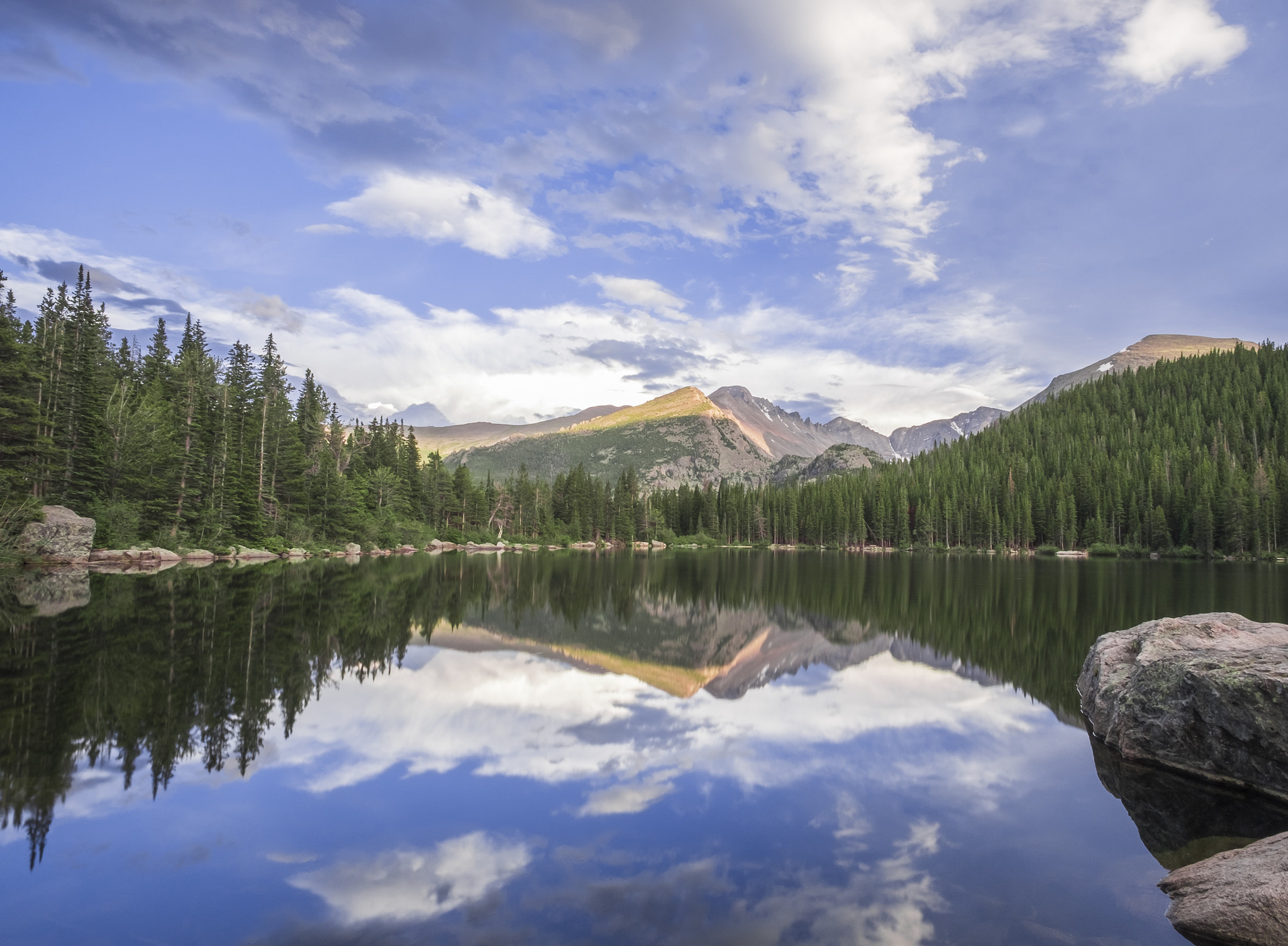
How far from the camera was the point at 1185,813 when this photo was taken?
28.1ft

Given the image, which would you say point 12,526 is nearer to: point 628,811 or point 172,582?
point 172,582

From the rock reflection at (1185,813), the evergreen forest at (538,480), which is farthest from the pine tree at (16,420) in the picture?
the rock reflection at (1185,813)

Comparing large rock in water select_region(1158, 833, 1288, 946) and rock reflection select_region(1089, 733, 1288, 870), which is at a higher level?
large rock in water select_region(1158, 833, 1288, 946)

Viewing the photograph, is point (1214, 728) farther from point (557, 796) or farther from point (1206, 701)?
point (557, 796)

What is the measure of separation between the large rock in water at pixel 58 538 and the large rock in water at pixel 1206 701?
164 ft

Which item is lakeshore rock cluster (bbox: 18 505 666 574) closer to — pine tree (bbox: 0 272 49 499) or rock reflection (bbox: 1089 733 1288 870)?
pine tree (bbox: 0 272 49 499)

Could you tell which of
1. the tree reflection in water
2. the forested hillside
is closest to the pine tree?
the tree reflection in water

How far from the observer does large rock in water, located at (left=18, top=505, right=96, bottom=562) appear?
38094 millimetres

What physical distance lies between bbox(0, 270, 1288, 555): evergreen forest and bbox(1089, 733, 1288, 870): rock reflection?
50.0m

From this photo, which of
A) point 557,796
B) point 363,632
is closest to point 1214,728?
point 557,796

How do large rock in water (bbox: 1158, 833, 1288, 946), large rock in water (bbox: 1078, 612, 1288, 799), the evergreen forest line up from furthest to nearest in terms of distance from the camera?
the evergreen forest, large rock in water (bbox: 1078, 612, 1288, 799), large rock in water (bbox: 1158, 833, 1288, 946)

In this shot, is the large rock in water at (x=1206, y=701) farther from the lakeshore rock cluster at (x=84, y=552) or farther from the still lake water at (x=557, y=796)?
the lakeshore rock cluster at (x=84, y=552)

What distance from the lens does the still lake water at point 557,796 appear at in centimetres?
612

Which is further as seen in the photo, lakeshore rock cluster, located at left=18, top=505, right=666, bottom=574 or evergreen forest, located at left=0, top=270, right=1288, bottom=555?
evergreen forest, located at left=0, top=270, right=1288, bottom=555
